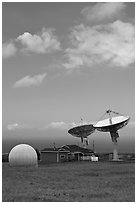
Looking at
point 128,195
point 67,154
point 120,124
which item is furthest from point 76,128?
point 128,195

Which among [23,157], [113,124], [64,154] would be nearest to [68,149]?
[64,154]

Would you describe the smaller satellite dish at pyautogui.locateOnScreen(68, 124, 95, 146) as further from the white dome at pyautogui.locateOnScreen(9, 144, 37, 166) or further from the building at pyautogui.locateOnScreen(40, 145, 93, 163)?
the white dome at pyautogui.locateOnScreen(9, 144, 37, 166)

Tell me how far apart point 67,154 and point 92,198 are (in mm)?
41962

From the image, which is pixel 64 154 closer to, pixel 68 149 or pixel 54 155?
pixel 54 155

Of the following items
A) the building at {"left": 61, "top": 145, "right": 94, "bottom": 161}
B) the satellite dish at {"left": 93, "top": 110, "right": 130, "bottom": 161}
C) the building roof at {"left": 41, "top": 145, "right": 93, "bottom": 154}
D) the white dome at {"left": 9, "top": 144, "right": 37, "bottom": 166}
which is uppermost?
the satellite dish at {"left": 93, "top": 110, "right": 130, "bottom": 161}

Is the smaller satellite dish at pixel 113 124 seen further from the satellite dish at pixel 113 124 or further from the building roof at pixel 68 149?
the building roof at pixel 68 149

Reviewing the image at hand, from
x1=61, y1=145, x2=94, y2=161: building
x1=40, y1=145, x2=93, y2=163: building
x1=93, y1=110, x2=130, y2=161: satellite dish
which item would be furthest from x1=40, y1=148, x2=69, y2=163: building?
x1=93, y1=110, x2=130, y2=161: satellite dish

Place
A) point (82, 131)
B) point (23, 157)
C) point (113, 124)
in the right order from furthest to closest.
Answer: point (82, 131)
point (113, 124)
point (23, 157)

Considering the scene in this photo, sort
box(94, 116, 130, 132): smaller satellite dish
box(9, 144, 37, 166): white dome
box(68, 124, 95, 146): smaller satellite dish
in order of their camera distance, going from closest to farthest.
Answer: box(9, 144, 37, 166): white dome → box(94, 116, 130, 132): smaller satellite dish → box(68, 124, 95, 146): smaller satellite dish

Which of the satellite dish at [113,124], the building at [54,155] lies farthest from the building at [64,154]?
the satellite dish at [113,124]

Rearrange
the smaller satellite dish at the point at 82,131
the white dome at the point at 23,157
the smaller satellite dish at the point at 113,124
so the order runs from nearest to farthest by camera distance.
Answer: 1. the white dome at the point at 23,157
2. the smaller satellite dish at the point at 113,124
3. the smaller satellite dish at the point at 82,131

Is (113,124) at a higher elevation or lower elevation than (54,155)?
higher

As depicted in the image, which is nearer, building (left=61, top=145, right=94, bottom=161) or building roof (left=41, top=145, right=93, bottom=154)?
building roof (left=41, top=145, right=93, bottom=154)

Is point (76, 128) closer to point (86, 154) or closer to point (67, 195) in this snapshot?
point (86, 154)
